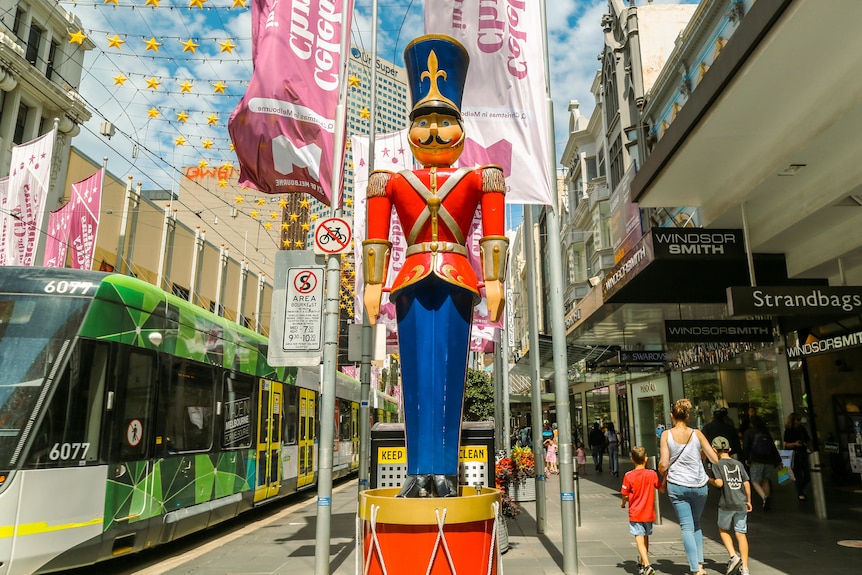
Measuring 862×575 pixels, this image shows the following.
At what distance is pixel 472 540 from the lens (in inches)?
164

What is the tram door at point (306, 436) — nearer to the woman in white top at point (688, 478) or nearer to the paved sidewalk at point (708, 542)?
the paved sidewalk at point (708, 542)

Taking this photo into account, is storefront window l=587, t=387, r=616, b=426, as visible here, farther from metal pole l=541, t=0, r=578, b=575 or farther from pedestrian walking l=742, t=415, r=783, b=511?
metal pole l=541, t=0, r=578, b=575

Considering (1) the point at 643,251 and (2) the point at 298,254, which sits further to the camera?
(1) the point at 643,251

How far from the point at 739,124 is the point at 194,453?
7.82 m

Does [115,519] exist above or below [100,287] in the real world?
below

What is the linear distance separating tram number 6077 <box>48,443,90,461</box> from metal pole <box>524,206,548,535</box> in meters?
5.89

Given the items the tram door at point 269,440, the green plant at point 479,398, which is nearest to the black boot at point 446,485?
the tram door at point 269,440

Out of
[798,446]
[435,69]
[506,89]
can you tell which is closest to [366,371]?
[506,89]

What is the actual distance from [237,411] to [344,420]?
837cm

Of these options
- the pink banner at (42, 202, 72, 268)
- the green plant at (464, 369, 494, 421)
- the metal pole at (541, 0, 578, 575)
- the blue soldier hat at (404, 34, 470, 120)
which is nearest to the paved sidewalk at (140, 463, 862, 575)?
the metal pole at (541, 0, 578, 575)

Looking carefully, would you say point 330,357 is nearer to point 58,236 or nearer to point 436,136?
point 436,136

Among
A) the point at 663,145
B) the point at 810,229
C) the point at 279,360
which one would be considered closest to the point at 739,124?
the point at 663,145

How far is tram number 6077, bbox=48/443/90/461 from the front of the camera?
5.82m

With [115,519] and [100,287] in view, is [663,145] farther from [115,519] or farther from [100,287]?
[115,519]
